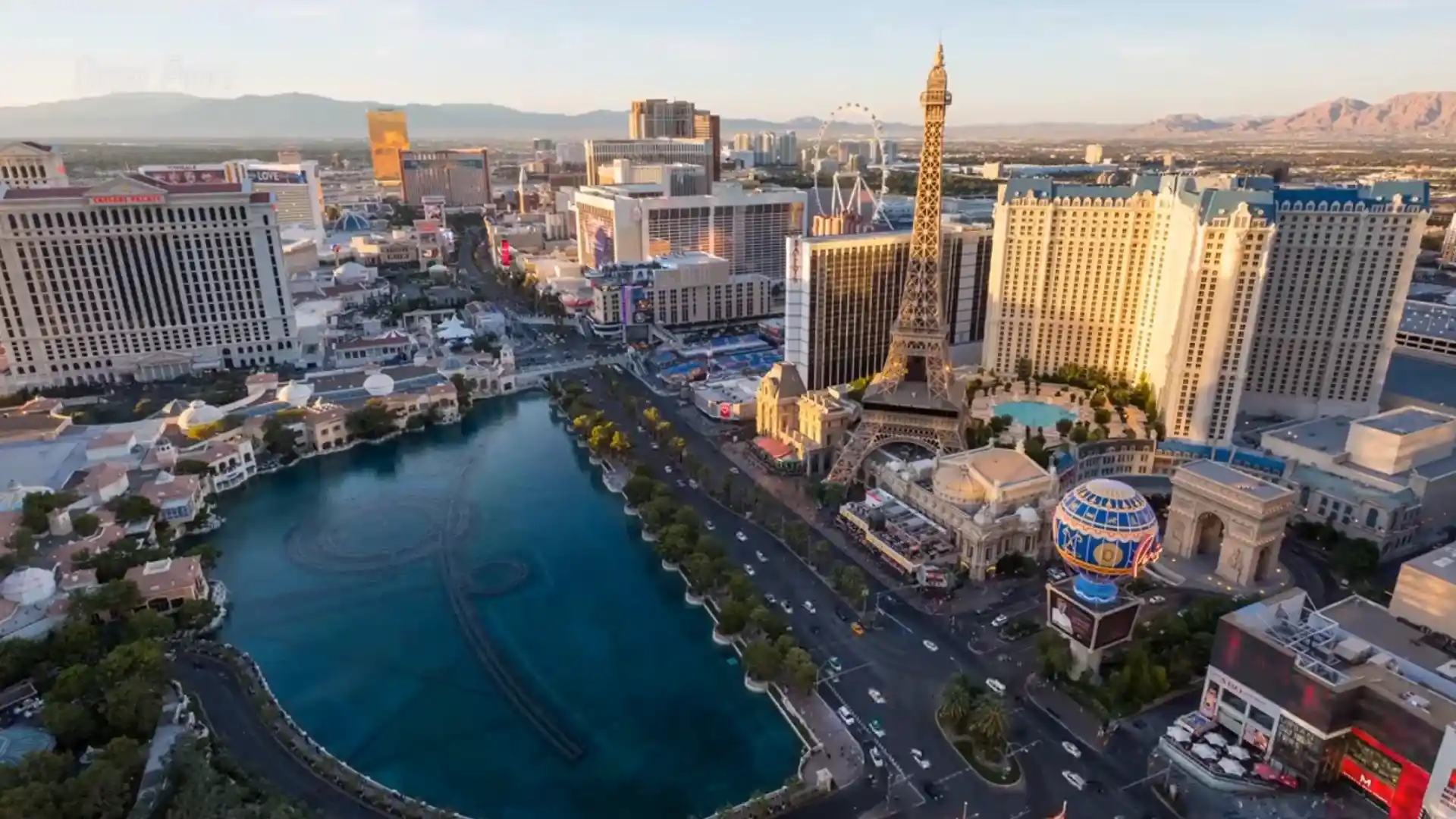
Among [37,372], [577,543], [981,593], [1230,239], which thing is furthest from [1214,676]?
[37,372]

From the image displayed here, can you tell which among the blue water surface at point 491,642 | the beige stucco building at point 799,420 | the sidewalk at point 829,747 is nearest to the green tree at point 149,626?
the blue water surface at point 491,642

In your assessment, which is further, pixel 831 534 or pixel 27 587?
pixel 831 534

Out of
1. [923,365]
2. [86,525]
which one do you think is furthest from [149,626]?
[923,365]

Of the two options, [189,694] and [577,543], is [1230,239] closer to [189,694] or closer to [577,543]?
[577,543]

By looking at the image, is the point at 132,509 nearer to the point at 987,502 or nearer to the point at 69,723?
the point at 69,723

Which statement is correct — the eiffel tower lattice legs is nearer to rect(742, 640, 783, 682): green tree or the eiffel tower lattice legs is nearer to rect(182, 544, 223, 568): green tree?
rect(742, 640, 783, 682): green tree

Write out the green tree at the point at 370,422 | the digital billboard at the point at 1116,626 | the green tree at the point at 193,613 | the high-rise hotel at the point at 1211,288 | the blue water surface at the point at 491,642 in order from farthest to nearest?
the green tree at the point at 370,422 → the high-rise hotel at the point at 1211,288 → the green tree at the point at 193,613 → the digital billboard at the point at 1116,626 → the blue water surface at the point at 491,642

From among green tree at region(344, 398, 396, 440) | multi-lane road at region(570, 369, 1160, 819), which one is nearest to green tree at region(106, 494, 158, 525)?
green tree at region(344, 398, 396, 440)

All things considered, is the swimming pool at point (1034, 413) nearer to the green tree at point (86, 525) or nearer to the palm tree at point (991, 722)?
the palm tree at point (991, 722)
